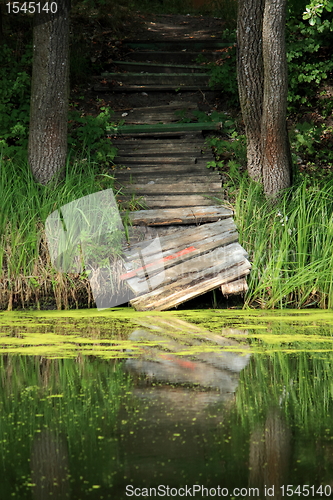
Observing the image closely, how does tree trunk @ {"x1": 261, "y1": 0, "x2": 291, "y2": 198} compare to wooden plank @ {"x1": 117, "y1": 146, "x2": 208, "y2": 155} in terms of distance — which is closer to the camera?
tree trunk @ {"x1": 261, "y1": 0, "x2": 291, "y2": 198}

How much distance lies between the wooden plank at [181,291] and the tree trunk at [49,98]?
1.74m

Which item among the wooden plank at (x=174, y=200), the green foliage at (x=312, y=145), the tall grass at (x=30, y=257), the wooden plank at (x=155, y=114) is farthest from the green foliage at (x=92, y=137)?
the green foliage at (x=312, y=145)

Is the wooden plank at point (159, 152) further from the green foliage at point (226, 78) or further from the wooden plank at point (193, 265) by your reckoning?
the wooden plank at point (193, 265)

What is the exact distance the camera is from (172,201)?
20.7ft

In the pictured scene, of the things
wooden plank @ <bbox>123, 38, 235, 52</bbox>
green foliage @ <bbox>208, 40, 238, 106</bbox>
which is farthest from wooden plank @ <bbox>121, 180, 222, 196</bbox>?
wooden plank @ <bbox>123, 38, 235, 52</bbox>

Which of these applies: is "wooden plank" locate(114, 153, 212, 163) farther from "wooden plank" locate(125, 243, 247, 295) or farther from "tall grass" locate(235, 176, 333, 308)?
"wooden plank" locate(125, 243, 247, 295)

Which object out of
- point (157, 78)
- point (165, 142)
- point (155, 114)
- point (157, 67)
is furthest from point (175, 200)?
point (157, 67)

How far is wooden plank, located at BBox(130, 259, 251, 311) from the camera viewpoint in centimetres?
525

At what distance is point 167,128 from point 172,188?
133 centimetres

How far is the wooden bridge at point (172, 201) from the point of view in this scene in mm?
5340

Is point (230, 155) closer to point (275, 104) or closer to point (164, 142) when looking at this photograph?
point (164, 142)

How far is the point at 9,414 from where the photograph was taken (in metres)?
2.93

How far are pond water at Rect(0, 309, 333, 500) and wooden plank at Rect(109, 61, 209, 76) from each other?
16.7 ft

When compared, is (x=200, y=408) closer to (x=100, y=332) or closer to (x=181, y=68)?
(x=100, y=332)
